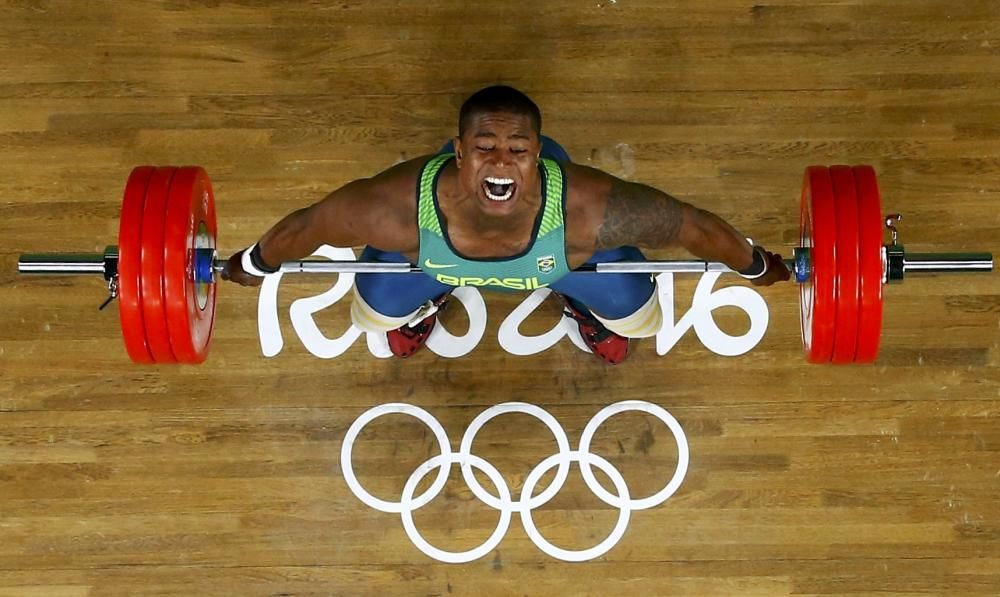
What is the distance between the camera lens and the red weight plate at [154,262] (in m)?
2.52

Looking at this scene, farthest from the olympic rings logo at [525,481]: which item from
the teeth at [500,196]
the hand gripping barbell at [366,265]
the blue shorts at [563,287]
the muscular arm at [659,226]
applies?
the teeth at [500,196]

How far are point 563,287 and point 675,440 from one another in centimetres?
76

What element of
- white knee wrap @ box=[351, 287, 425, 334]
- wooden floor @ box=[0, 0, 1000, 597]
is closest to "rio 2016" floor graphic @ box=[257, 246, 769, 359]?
wooden floor @ box=[0, 0, 1000, 597]

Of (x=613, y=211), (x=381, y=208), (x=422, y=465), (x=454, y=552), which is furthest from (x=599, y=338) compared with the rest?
(x=381, y=208)

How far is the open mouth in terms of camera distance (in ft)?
7.17

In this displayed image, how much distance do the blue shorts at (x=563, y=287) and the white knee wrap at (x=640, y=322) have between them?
0.08ft

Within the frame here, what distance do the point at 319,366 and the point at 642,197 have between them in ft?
4.67

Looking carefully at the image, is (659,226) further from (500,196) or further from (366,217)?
(366,217)

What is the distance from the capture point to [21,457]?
10.8 ft

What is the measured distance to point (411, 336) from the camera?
10.6 ft

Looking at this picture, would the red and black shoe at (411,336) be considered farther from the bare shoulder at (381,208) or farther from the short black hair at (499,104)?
the short black hair at (499,104)

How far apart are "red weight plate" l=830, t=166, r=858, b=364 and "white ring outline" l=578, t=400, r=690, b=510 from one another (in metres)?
0.76

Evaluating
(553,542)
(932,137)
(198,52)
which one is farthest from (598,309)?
(198,52)

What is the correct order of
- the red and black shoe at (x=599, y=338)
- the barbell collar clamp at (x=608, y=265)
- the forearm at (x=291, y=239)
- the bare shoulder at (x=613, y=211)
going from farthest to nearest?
1. the red and black shoe at (x=599, y=338)
2. the barbell collar clamp at (x=608, y=265)
3. the forearm at (x=291, y=239)
4. the bare shoulder at (x=613, y=211)
